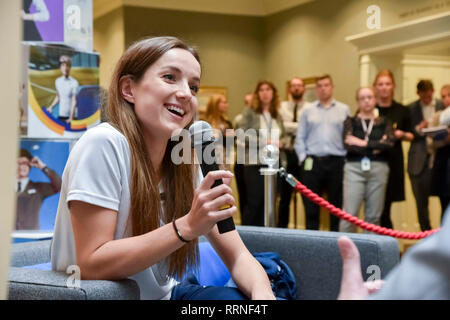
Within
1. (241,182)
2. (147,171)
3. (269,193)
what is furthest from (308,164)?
(147,171)

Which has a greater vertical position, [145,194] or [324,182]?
[145,194]

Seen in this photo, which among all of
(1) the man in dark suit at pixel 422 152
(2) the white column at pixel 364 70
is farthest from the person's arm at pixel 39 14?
(2) the white column at pixel 364 70

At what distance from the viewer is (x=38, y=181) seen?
3.33m

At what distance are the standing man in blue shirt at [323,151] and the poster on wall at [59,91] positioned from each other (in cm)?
315

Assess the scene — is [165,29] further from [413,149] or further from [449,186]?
[449,186]

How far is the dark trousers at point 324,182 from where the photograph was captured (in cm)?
605

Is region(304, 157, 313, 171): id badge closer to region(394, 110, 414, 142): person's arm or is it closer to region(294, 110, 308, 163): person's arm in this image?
region(294, 110, 308, 163): person's arm

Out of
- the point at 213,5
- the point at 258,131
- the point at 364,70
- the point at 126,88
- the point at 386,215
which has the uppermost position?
the point at 213,5

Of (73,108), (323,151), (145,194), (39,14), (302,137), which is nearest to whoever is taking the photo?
(145,194)

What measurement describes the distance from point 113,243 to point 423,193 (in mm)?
4996

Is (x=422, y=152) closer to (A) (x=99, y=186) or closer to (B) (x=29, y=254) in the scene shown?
(B) (x=29, y=254)

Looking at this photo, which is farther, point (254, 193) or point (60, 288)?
point (254, 193)

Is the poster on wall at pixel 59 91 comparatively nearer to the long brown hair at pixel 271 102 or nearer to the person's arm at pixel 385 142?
the person's arm at pixel 385 142
